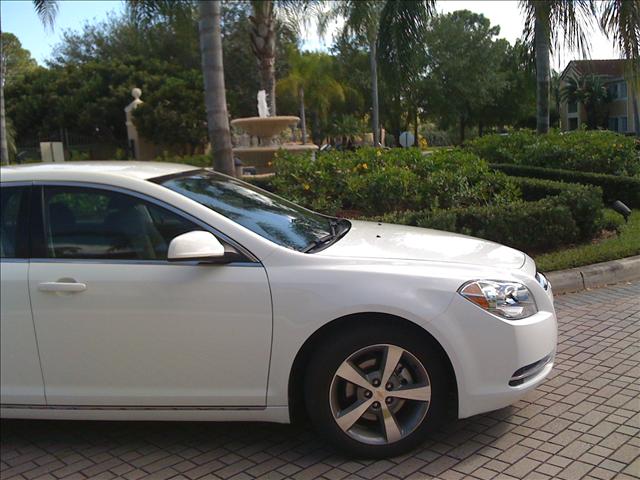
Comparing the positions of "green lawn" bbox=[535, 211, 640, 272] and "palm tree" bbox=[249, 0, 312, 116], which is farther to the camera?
"palm tree" bbox=[249, 0, 312, 116]

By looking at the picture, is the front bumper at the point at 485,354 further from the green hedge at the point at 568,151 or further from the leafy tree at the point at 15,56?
the leafy tree at the point at 15,56

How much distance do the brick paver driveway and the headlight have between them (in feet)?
2.45

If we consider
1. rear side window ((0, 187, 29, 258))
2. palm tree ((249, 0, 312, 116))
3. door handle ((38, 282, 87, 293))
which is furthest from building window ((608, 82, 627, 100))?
door handle ((38, 282, 87, 293))

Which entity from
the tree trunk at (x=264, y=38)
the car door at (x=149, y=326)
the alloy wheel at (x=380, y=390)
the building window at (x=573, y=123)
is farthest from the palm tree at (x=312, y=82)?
the building window at (x=573, y=123)

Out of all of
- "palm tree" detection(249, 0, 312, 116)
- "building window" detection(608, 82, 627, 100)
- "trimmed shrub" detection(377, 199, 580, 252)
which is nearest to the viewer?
"trimmed shrub" detection(377, 199, 580, 252)

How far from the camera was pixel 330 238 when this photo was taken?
403 cm

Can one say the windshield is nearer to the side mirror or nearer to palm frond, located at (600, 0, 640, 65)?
the side mirror

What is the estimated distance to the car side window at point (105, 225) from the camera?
3.58 meters

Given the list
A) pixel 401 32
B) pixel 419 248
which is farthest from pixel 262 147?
pixel 419 248

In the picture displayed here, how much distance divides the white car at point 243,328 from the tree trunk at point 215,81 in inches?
223

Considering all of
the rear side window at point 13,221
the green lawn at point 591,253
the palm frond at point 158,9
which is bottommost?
the green lawn at point 591,253

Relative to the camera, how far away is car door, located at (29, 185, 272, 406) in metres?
3.39

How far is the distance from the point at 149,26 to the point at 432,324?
38.3ft

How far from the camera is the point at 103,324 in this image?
343cm
